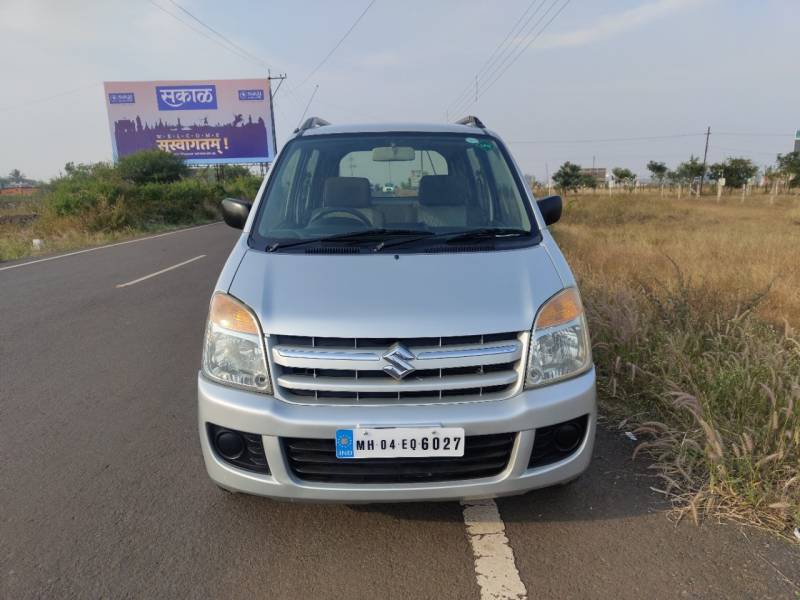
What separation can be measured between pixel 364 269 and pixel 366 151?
4.22ft

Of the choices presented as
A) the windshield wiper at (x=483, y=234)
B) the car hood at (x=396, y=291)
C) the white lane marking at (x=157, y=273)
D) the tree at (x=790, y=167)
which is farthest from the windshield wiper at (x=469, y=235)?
the tree at (x=790, y=167)

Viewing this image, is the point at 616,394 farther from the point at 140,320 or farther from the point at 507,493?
the point at 140,320

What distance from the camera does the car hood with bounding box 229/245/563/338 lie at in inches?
81.7

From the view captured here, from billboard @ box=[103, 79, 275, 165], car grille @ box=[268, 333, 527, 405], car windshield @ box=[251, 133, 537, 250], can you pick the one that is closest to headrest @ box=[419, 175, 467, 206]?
car windshield @ box=[251, 133, 537, 250]

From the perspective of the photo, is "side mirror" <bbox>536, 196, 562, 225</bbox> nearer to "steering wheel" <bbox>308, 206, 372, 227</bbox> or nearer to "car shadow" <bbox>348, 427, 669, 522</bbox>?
"steering wheel" <bbox>308, 206, 372, 227</bbox>

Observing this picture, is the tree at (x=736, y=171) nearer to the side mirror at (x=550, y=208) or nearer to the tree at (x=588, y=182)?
the tree at (x=588, y=182)

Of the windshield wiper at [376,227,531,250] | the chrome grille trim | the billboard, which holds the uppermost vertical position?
the billboard

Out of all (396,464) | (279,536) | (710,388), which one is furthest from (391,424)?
(710,388)

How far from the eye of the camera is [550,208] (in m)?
3.25

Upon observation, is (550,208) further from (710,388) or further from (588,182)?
(588,182)

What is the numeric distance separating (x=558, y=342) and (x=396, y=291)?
70 cm

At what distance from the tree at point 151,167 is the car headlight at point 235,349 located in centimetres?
3142

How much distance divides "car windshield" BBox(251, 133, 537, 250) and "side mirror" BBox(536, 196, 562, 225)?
23cm

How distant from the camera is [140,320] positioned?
6.05m
